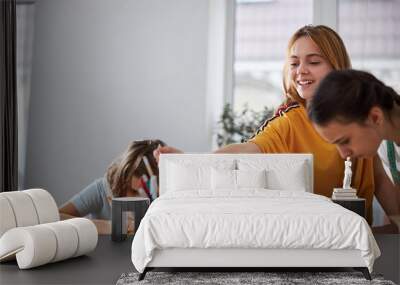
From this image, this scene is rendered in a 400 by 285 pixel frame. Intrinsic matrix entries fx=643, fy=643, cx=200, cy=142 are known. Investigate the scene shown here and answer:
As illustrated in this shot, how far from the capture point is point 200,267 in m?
4.27

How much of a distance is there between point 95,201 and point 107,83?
5.50 ft

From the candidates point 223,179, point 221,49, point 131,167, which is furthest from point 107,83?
point 223,179

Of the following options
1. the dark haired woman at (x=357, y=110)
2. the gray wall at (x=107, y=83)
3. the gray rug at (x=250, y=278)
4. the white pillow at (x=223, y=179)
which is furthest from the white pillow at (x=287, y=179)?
the dark haired woman at (x=357, y=110)

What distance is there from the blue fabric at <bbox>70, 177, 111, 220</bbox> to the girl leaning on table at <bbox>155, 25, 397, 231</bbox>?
1.41m

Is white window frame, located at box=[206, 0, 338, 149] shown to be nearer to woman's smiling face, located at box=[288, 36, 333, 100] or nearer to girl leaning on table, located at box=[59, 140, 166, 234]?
girl leaning on table, located at box=[59, 140, 166, 234]

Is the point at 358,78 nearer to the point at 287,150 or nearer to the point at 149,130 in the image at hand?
the point at 287,150

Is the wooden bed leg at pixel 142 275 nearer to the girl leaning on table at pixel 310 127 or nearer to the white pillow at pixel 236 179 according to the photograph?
the white pillow at pixel 236 179

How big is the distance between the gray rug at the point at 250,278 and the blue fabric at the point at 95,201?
→ 212cm

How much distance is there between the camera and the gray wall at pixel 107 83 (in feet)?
23.6

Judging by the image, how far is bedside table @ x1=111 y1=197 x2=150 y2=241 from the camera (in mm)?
5188

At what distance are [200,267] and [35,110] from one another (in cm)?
379

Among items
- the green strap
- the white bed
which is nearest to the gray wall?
the white bed

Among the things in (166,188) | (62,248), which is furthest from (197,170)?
(62,248)

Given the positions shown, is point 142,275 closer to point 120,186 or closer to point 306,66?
point 120,186
